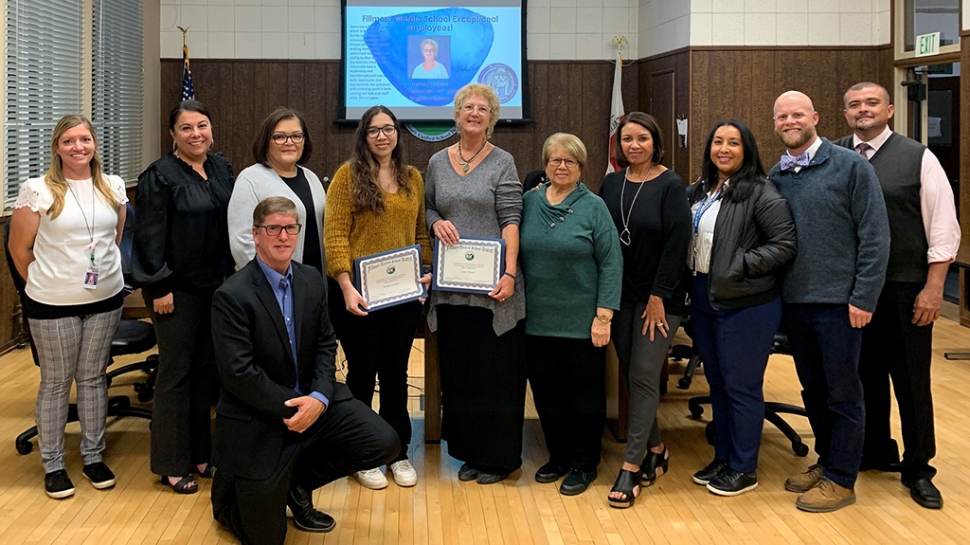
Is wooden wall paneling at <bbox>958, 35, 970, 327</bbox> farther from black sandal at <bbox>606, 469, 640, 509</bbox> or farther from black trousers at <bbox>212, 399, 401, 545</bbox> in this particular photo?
black trousers at <bbox>212, 399, 401, 545</bbox>

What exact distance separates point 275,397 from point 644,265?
1512 millimetres

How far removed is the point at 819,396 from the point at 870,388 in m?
0.32

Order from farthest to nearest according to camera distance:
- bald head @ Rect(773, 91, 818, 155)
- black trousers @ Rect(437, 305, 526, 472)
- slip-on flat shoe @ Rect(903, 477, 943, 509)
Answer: black trousers @ Rect(437, 305, 526, 472), slip-on flat shoe @ Rect(903, 477, 943, 509), bald head @ Rect(773, 91, 818, 155)

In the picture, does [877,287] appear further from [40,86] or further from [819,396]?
[40,86]

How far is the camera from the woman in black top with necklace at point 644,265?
3668 mm

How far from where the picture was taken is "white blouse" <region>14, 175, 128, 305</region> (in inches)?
145

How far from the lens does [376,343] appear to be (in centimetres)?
389

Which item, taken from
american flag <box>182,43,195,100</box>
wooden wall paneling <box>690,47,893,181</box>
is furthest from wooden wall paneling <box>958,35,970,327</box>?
american flag <box>182,43,195,100</box>

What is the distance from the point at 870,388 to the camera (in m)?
3.97

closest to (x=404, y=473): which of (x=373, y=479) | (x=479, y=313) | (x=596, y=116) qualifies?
(x=373, y=479)

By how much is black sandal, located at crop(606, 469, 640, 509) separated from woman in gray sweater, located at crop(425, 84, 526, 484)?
17.7 inches

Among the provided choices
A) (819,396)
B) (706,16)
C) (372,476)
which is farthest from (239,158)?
(819,396)

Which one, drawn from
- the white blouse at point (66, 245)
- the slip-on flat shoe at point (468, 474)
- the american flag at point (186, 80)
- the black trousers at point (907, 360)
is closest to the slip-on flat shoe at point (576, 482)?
the slip-on flat shoe at point (468, 474)

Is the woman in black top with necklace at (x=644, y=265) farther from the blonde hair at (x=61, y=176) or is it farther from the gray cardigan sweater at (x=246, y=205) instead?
the blonde hair at (x=61, y=176)
